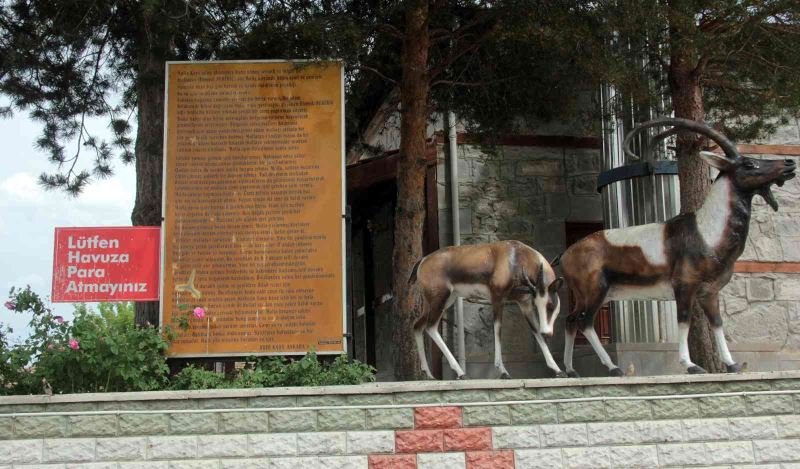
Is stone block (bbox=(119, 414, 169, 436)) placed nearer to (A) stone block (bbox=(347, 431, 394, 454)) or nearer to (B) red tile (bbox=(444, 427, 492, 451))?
(A) stone block (bbox=(347, 431, 394, 454))

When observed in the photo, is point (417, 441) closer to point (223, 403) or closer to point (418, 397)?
point (418, 397)

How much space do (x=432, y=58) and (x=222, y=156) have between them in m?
3.34

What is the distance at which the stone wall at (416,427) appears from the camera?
7.70 m

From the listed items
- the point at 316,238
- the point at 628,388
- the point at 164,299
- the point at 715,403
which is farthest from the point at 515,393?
the point at 164,299

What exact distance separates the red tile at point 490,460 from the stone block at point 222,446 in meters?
1.90

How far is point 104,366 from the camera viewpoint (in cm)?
824

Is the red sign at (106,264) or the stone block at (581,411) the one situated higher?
the red sign at (106,264)

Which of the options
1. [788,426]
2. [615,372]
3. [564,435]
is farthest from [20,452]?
[788,426]

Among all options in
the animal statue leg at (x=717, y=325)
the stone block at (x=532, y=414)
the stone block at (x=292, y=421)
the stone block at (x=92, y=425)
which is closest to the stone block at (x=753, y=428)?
the animal statue leg at (x=717, y=325)

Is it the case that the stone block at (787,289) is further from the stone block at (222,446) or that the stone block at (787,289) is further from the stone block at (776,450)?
the stone block at (222,446)

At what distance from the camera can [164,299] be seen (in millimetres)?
9086

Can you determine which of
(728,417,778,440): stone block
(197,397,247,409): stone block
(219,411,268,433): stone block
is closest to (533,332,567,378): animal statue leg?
(728,417,778,440): stone block

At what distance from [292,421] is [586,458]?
250cm

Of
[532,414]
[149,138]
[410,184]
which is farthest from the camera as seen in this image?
[149,138]
